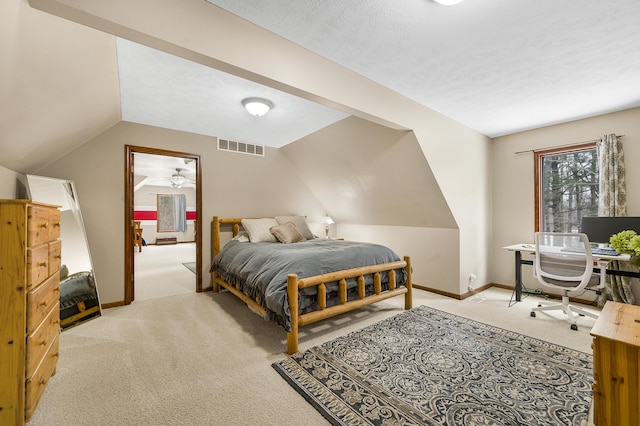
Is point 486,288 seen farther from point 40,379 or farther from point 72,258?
point 72,258

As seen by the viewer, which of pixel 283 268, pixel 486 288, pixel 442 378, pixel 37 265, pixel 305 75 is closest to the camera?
pixel 37 265

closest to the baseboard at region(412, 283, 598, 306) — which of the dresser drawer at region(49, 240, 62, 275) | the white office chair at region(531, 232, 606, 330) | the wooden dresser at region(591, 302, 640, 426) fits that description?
the white office chair at region(531, 232, 606, 330)

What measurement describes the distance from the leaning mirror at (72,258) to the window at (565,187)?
19.3 ft

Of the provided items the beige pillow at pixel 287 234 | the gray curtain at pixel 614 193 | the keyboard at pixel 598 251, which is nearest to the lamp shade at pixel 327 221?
the beige pillow at pixel 287 234

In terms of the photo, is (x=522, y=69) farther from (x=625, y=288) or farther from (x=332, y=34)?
(x=625, y=288)

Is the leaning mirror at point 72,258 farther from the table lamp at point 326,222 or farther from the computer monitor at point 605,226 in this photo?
the computer monitor at point 605,226

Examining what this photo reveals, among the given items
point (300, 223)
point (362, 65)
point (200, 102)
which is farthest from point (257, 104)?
point (300, 223)

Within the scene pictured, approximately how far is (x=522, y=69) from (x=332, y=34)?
5.66 ft

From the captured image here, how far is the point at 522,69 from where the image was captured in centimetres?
229

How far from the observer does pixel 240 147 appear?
4398 millimetres

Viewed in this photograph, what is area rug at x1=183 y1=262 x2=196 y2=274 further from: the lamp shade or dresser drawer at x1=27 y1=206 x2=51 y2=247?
dresser drawer at x1=27 y1=206 x2=51 y2=247

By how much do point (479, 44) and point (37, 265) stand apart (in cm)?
329

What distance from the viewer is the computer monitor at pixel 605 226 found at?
2.94 metres

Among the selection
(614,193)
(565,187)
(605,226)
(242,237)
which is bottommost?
(242,237)
